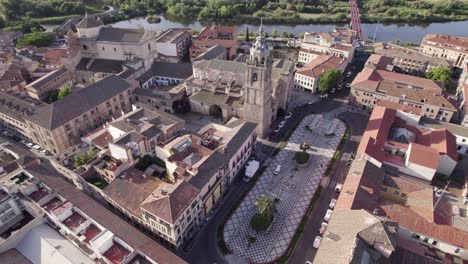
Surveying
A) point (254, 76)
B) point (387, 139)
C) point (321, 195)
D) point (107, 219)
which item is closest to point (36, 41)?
point (254, 76)

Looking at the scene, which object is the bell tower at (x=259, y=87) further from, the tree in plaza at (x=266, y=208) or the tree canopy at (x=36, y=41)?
the tree canopy at (x=36, y=41)

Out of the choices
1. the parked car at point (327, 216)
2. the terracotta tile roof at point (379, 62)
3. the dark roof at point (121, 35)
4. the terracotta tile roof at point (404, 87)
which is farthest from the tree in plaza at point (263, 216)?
the dark roof at point (121, 35)

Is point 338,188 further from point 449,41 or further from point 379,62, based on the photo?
point 449,41

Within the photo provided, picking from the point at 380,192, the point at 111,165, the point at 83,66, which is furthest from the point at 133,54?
the point at 380,192

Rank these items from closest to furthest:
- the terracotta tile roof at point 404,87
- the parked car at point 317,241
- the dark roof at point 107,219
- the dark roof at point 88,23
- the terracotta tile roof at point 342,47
A: the dark roof at point 107,219, the parked car at point 317,241, the terracotta tile roof at point 404,87, the dark roof at point 88,23, the terracotta tile roof at point 342,47

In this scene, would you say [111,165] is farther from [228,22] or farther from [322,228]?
[228,22]
